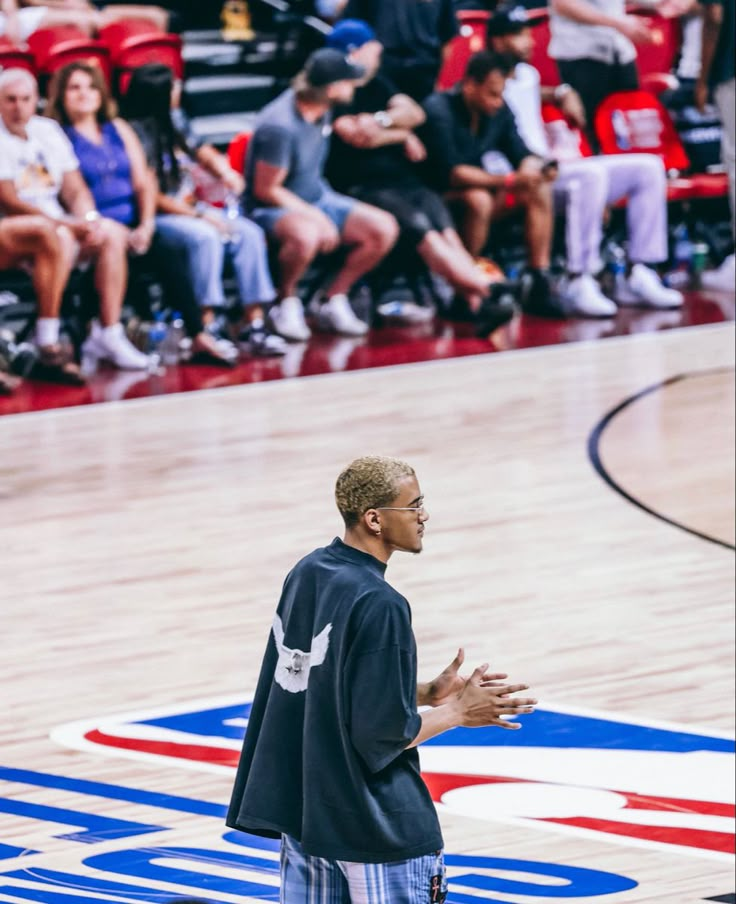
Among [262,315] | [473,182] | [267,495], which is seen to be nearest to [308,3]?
[473,182]

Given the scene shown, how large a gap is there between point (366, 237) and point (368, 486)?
281 inches

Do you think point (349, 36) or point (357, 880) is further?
point (349, 36)

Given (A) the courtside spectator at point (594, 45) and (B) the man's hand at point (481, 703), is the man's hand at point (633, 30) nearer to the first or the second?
(A) the courtside spectator at point (594, 45)

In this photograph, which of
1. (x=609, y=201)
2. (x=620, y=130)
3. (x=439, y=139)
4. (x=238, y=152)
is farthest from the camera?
(x=620, y=130)

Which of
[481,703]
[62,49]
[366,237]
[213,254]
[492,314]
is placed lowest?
[492,314]

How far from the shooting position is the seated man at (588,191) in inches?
425

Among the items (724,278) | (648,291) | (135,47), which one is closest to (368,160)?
(135,47)

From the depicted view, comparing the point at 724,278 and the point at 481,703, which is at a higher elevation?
the point at 481,703

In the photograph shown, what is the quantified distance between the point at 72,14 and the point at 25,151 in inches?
48.4

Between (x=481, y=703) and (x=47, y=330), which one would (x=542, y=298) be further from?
(x=481, y=703)

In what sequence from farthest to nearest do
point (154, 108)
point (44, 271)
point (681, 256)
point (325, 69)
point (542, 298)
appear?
point (681, 256) < point (542, 298) < point (325, 69) < point (154, 108) < point (44, 271)

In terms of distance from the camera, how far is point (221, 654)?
5.73m

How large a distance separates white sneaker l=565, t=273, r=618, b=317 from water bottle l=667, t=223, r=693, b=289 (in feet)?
4.12

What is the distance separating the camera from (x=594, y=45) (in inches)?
445
